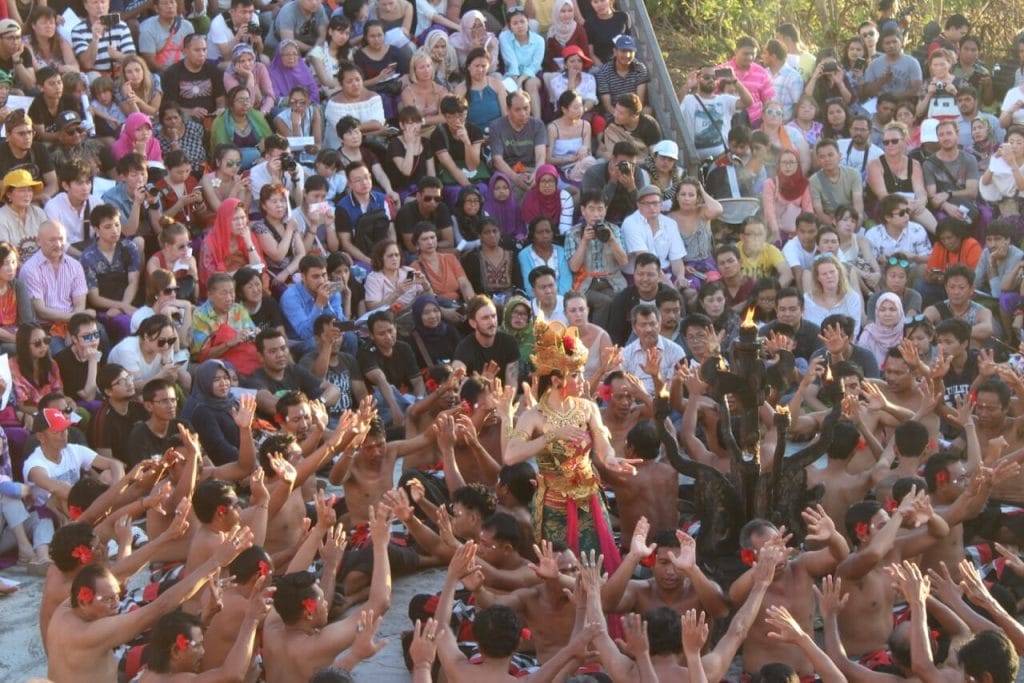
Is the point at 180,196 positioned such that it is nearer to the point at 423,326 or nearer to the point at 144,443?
the point at 423,326

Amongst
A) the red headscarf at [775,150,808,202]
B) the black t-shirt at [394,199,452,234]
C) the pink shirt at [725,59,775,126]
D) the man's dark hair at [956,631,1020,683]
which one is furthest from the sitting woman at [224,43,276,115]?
the man's dark hair at [956,631,1020,683]

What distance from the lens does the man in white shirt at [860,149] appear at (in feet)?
49.6

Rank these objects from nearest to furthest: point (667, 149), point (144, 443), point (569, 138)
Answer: point (144, 443)
point (667, 149)
point (569, 138)

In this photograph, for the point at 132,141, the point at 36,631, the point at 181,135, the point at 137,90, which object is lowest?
the point at 36,631

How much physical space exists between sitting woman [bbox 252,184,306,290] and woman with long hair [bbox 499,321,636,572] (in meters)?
3.85

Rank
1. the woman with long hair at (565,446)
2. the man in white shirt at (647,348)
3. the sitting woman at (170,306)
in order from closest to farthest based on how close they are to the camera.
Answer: the woman with long hair at (565,446) < the sitting woman at (170,306) < the man in white shirt at (647,348)

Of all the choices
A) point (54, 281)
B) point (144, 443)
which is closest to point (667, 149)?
point (54, 281)

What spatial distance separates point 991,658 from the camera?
7387 millimetres

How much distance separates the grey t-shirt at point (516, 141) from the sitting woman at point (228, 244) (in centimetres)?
252

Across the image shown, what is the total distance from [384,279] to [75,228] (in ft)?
7.15

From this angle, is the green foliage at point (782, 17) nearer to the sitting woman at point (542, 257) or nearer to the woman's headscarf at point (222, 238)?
the sitting woman at point (542, 257)

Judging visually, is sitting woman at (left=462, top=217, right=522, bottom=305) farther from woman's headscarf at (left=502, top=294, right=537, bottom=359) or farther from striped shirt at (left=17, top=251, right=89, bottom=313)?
striped shirt at (left=17, top=251, right=89, bottom=313)

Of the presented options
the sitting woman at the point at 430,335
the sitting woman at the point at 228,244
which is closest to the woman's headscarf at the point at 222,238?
the sitting woman at the point at 228,244

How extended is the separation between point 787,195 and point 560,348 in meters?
5.88
